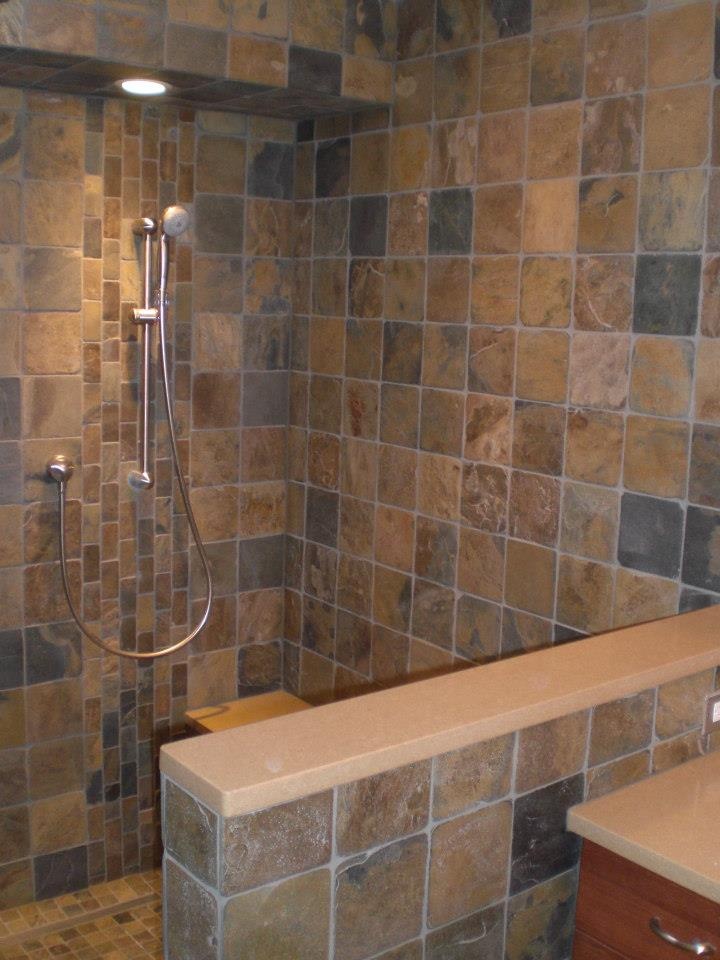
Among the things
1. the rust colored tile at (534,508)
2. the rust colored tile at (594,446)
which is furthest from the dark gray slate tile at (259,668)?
the rust colored tile at (594,446)

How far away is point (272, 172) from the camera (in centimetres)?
301

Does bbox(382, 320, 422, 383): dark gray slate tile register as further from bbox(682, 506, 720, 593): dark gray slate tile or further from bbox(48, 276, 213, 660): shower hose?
bbox(682, 506, 720, 593): dark gray slate tile

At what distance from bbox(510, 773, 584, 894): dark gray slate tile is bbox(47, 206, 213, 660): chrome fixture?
137cm

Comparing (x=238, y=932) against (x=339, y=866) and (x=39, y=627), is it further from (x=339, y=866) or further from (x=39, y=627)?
(x=39, y=627)

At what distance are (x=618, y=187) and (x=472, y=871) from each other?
1.35 meters

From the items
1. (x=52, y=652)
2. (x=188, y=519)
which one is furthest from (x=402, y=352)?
(x=52, y=652)

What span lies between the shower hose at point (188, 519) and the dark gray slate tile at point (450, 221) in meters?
0.69

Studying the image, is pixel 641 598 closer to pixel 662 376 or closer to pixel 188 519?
pixel 662 376

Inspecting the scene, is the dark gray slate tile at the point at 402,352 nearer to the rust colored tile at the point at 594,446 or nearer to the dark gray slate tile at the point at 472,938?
the rust colored tile at the point at 594,446

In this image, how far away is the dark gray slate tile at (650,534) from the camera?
215 centimetres

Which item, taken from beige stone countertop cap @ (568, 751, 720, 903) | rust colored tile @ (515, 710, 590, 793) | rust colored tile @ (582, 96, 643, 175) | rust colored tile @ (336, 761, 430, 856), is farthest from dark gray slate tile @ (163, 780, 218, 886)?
rust colored tile @ (582, 96, 643, 175)

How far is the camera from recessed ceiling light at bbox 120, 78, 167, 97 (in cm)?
253

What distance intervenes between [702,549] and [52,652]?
164 cm

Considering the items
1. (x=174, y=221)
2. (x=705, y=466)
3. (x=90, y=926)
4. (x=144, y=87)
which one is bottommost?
(x=90, y=926)
